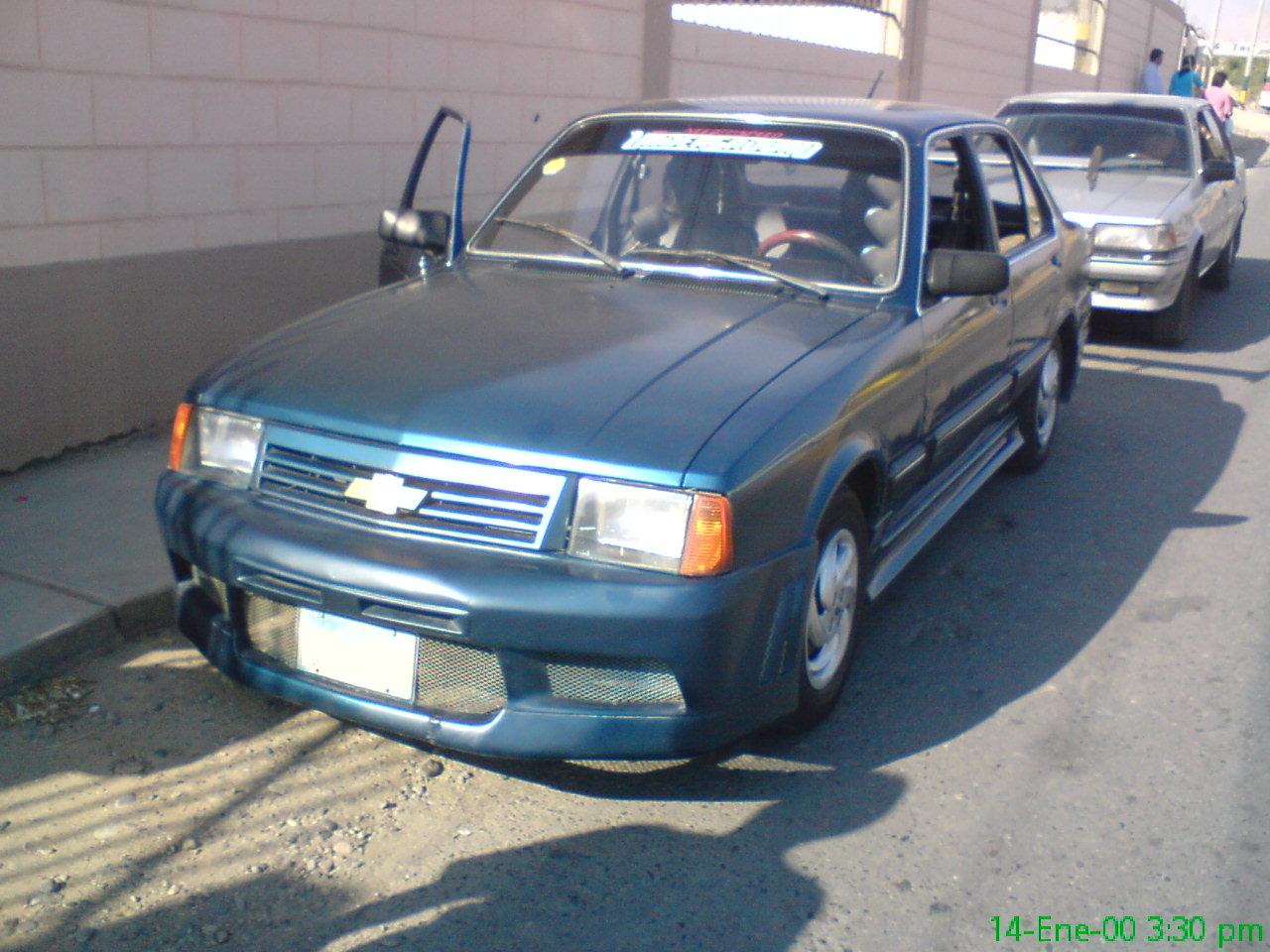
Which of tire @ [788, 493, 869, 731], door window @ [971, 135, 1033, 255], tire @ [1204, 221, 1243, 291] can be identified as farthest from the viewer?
tire @ [1204, 221, 1243, 291]

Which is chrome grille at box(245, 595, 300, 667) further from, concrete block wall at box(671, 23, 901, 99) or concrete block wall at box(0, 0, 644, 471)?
concrete block wall at box(671, 23, 901, 99)

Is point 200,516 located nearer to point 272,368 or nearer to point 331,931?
point 272,368

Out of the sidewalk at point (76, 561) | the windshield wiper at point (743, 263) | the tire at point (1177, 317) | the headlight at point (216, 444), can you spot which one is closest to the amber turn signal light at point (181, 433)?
the headlight at point (216, 444)

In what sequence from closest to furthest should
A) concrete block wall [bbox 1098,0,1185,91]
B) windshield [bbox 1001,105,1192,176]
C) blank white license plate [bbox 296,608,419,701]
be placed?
blank white license plate [bbox 296,608,419,701] < windshield [bbox 1001,105,1192,176] < concrete block wall [bbox 1098,0,1185,91]

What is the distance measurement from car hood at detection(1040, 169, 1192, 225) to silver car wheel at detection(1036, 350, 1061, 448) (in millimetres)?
2712

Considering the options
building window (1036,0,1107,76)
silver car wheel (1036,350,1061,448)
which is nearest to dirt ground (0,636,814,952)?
silver car wheel (1036,350,1061,448)

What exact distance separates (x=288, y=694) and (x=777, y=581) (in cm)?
124

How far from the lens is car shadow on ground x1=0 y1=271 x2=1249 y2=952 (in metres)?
2.80

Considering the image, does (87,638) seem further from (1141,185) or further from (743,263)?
(1141,185)

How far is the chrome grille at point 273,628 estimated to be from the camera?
320cm

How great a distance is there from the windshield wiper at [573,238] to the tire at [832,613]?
47.5 inches

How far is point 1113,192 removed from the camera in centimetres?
903

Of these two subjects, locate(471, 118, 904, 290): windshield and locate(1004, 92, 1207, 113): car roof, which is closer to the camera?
locate(471, 118, 904, 290): windshield

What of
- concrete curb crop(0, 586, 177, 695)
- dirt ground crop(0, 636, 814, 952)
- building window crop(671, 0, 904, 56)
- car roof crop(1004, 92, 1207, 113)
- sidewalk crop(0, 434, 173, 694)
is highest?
building window crop(671, 0, 904, 56)
